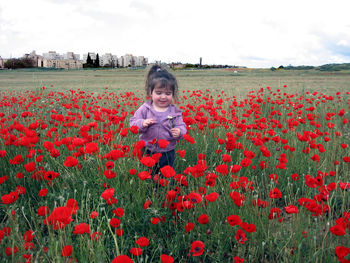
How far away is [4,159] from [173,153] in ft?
5.70

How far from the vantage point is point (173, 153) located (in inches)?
119

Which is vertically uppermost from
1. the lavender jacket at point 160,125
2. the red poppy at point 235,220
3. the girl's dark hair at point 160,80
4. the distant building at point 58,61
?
the distant building at point 58,61

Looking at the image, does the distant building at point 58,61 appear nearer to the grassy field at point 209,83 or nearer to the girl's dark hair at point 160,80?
the grassy field at point 209,83

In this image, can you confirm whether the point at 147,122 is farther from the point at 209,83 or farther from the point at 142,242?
the point at 209,83

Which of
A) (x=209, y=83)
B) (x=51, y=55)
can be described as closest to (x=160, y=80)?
(x=209, y=83)

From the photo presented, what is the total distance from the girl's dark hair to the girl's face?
0.04 meters

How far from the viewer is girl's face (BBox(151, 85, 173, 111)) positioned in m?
2.81

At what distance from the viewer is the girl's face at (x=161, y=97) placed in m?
2.81

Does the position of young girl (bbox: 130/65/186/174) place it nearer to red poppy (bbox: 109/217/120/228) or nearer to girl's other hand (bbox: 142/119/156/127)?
girl's other hand (bbox: 142/119/156/127)

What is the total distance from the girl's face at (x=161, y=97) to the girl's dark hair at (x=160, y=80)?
0.13 ft

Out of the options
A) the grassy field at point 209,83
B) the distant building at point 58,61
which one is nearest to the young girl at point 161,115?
the grassy field at point 209,83

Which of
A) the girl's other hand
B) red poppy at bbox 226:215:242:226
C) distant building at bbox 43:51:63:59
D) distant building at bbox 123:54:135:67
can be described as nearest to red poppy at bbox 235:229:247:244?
red poppy at bbox 226:215:242:226

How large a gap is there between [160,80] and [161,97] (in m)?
0.19

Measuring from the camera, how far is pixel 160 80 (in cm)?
275
